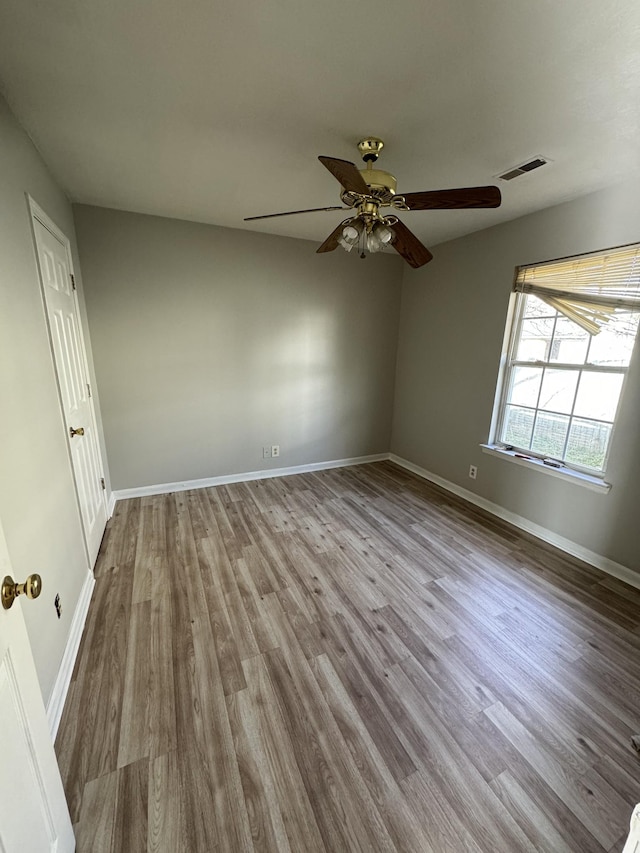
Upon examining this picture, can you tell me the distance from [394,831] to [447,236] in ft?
12.8

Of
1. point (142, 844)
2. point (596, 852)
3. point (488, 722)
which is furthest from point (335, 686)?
point (596, 852)

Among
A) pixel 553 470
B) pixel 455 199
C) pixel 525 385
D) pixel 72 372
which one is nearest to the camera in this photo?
pixel 455 199

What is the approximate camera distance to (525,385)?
2910mm

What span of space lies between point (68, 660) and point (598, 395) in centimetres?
348

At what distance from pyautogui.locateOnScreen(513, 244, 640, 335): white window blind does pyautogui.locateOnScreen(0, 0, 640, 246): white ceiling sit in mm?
480

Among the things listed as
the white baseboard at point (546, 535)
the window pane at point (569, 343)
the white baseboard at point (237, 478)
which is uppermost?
the window pane at point (569, 343)

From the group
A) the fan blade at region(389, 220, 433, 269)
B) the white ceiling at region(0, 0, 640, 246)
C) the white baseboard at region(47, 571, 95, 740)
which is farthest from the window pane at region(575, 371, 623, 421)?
the white baseboard at region(47, 571, 95, 740)

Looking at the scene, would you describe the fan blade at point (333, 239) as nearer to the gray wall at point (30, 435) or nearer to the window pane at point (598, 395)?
the gray wall at point (30, 435)

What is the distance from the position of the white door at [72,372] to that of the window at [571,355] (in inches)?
129

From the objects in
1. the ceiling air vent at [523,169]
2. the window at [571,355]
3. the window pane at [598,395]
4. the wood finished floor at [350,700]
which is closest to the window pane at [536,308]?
the window at [571,355]

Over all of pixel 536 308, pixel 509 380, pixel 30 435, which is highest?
pixel 536 308

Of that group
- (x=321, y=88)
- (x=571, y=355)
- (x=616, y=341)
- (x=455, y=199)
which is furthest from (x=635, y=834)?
(x=571, y=355)

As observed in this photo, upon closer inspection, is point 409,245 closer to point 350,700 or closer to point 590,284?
point 590,284

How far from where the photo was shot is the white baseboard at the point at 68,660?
1338 mm
